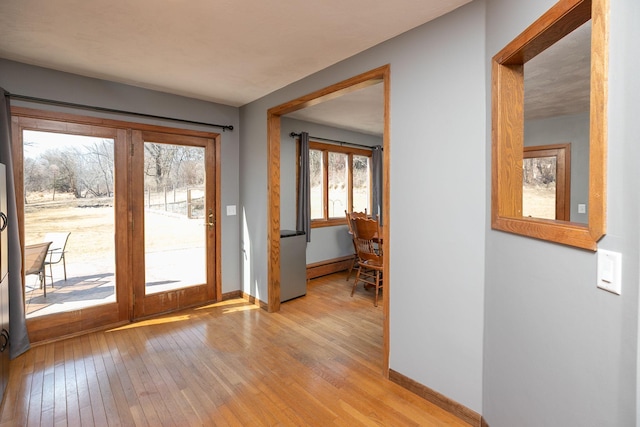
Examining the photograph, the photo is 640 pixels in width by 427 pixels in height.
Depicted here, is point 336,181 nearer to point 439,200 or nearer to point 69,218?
point 439,200

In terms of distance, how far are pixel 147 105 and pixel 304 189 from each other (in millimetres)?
2307

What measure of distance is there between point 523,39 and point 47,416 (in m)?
3.34

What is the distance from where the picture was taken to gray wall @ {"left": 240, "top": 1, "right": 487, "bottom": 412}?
1899mm

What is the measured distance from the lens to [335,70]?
→ 2832 mm

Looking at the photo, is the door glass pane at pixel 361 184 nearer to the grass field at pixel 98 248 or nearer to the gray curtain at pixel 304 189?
the gray curtain at pixel 304 189

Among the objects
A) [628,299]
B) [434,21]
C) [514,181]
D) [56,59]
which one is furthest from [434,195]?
[56,59]

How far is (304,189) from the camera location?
488 cm

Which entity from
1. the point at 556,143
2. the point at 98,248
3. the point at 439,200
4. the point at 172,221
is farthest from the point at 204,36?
the point at 556,143

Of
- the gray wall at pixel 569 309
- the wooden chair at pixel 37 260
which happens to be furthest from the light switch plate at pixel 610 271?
the wooden chair at pixel 37 260

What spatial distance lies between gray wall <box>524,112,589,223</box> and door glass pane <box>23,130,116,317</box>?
5.90 meters

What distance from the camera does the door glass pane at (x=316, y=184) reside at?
5.42m

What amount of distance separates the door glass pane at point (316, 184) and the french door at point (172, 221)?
1867 millimetres

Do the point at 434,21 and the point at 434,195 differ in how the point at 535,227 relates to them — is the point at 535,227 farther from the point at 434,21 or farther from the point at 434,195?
the point at 434,21

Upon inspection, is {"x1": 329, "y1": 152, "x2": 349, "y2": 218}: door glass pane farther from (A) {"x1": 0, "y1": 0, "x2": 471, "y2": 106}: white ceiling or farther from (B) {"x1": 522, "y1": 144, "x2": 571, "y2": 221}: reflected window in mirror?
(B) {"x1": 522, "y1": 144, "x2": 571, "y2": 221}: reflected window in mirror
